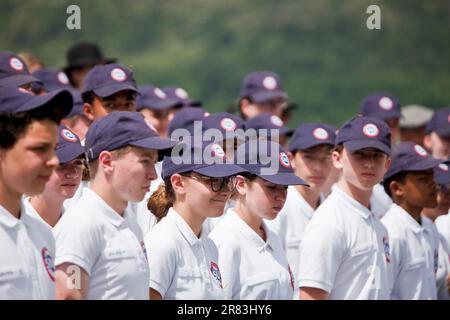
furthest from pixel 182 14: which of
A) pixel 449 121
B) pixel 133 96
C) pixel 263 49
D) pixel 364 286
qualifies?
pixel 364 286

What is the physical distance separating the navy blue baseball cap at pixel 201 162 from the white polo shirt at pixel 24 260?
1162 mm

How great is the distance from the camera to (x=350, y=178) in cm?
654

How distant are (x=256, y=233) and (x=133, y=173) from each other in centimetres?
116

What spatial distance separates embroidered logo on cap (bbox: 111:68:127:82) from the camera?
23.4 feet

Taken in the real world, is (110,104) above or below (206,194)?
above

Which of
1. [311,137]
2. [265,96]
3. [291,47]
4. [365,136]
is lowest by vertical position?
[365,136]

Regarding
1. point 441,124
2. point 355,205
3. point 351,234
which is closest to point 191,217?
point 351,234

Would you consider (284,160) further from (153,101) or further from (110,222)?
(153,101)

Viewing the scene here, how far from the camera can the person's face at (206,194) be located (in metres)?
5.35

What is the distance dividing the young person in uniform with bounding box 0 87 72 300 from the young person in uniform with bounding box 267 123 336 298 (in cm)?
302

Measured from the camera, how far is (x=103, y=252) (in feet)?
15.5

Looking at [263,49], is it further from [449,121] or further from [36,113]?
[36,113]

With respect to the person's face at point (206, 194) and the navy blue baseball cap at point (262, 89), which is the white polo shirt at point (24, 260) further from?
the navy blue baseball cap at point (262, 89)

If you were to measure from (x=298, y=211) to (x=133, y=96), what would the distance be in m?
1.34
